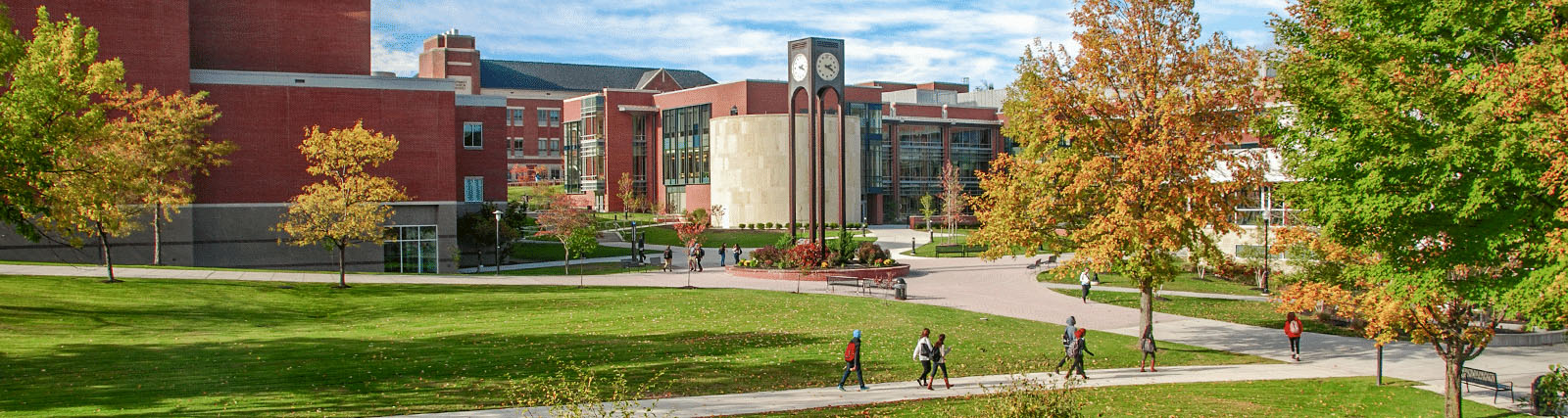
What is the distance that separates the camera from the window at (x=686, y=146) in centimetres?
9106

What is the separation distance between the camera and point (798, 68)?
49.4 metres

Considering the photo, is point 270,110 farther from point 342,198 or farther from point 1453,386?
point 1453,386

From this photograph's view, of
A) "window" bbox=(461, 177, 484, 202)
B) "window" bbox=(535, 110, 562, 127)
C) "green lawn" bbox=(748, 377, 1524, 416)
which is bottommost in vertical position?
"green lawn" bbox=(748, 377, 1524, 416)

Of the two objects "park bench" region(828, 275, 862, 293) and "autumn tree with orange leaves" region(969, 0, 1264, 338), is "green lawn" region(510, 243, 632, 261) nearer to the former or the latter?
"park bench" region(828, 275, 862, 293)

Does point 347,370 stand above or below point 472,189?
below

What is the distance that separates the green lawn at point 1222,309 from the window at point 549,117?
88838 millimetres

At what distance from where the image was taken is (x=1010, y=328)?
27156 mm

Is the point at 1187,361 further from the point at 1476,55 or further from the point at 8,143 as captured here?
the point at 8,143

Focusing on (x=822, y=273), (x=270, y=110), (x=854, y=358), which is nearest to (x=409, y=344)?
(x=854, y=358)

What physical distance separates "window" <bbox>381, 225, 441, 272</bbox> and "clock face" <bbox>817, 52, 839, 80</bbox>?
66.3 ft

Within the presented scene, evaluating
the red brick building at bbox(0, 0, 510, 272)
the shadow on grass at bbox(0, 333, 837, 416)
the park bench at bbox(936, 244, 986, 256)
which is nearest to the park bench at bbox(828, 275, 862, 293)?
the shadow on grass at bbox(0, 333, 837, 416)

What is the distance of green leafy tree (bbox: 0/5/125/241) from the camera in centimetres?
1777

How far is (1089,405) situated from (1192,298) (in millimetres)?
20756

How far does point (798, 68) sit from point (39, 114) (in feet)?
114
